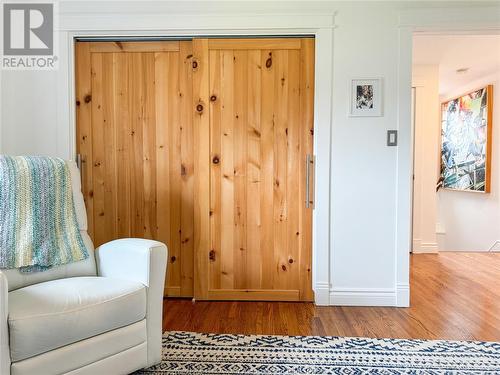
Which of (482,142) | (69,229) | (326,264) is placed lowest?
(326,264)

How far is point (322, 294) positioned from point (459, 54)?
3.12 metres

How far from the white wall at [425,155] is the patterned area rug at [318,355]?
2361 mm

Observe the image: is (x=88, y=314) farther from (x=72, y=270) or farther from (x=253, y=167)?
(x=253, y=167)

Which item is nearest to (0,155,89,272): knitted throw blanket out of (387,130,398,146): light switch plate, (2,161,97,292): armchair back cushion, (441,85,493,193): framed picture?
(2,161,97,292): armchair back cushion

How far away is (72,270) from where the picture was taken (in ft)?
5.53

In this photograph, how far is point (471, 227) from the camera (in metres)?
4.70

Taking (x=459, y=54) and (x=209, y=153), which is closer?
(x=209, y=153)

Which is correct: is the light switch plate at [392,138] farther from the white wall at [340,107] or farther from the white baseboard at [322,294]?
the white baseboard at [322,294]

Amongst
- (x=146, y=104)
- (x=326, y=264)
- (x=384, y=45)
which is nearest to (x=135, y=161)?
(x=146, y=104)

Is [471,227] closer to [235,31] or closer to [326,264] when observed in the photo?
[326,264]

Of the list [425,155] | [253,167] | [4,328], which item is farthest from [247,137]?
[425,155]

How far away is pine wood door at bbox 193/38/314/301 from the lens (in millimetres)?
2383

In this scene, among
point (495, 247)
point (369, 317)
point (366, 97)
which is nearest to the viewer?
point (369, 317)

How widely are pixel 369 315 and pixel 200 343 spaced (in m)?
1.17
